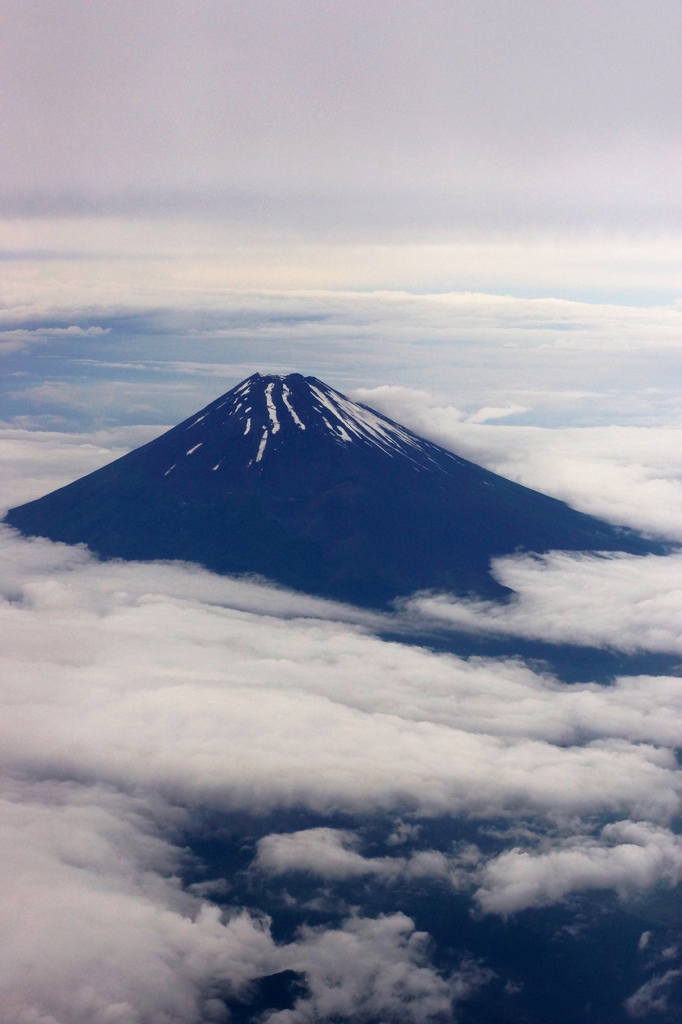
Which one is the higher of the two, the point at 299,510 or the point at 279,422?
the point at 279,422

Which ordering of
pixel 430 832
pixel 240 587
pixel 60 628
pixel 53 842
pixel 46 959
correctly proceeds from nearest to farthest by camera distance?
pixel 46 959, pixel 53 842, pixel 430 832, pixel 60 628, pixel 240 587

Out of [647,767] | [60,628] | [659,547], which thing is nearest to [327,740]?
[647,767]

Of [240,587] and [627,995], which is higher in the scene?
[240,587]

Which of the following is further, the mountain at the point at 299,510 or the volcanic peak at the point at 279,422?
the volcanic peak at the point at 279,422

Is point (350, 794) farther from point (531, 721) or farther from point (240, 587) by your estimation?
point (240, 587)

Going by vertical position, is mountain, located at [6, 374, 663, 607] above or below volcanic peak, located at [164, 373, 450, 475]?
below

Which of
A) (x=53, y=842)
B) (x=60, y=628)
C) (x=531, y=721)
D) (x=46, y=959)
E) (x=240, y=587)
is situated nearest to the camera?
(x=46, y=959)

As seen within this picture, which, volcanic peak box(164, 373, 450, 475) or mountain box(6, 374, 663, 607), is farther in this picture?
volcanic peak box(164, 373, 450, 475)

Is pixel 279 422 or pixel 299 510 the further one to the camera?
pixel 279 422
